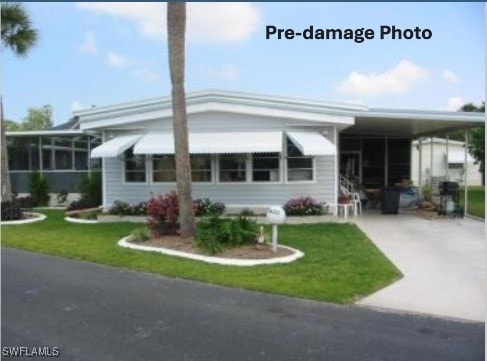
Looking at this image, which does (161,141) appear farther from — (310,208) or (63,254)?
(63,254)

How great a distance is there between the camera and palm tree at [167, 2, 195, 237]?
10.5 meters

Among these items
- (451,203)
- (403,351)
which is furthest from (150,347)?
(451,203)

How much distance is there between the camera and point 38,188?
2111 centimetres

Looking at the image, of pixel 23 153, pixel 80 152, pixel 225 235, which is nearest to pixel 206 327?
pixel 225 235

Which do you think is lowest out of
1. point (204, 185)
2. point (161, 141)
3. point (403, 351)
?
point (403, 351)

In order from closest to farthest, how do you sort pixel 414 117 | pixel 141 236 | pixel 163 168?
pixel 141 236 < pixel 414 117 < pixel 163 168

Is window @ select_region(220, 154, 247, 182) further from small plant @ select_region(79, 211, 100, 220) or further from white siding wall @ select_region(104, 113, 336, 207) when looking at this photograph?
small plant @ select_region(79, 211, 100, 220)

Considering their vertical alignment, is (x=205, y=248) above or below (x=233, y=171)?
below

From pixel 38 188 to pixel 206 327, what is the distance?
1735 centimetres

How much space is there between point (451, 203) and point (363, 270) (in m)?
8.78

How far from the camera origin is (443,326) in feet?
19.3

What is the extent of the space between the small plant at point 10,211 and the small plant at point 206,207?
5.63m

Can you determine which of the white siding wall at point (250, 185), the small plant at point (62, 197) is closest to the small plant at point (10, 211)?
the white siding wall at point (250, 185)

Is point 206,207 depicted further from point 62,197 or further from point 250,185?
point 62,197
